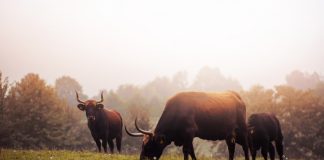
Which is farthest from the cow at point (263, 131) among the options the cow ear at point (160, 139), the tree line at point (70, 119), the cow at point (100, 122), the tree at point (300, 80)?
the tree at point (300, 80)

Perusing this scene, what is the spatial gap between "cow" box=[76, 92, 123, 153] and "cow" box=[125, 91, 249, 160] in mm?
6466

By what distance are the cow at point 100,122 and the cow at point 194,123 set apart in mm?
6466

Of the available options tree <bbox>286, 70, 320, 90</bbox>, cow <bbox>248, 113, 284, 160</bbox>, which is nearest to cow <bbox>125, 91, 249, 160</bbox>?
cow <bbox>248, 113, 284, 160</bbox>

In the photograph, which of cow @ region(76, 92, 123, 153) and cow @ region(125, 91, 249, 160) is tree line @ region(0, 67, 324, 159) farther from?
cow @ region(125, 91, 249, 160)

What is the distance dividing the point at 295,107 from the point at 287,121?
3.25 m

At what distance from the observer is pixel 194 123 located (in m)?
13.6

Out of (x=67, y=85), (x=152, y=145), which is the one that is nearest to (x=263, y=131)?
(x=152, y=145)

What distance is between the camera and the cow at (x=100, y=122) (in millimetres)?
20422

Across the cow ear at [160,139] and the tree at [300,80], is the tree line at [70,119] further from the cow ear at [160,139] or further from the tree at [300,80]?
the tree at [300,80]

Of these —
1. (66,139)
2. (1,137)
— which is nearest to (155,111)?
(66,139)

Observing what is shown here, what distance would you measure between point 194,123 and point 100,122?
9.55m

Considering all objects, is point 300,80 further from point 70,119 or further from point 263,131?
point 263,131

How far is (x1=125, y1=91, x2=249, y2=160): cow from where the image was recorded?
43.6 feet

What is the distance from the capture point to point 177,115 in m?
13.5
